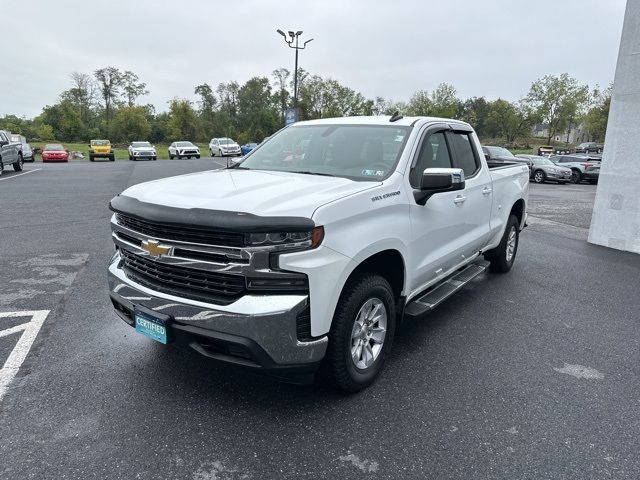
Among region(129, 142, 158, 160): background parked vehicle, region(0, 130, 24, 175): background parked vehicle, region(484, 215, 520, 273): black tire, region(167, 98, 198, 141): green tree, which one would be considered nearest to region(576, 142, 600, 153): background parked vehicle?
region(129, 142, 158, 160): background parked vehicle

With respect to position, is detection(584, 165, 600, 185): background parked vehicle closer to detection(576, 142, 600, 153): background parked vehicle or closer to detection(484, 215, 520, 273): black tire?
detection(484, 215, 520, 273): black tire

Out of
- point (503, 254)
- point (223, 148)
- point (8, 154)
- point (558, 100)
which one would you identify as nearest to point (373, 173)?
point (503, 254)

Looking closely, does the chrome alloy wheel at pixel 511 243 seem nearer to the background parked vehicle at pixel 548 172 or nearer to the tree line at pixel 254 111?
the background parked vehicle at pixel 548 172

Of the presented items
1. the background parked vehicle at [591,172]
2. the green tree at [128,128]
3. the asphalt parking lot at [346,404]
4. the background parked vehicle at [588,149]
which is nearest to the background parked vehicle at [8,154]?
the asphalt parking lot at [346,404]

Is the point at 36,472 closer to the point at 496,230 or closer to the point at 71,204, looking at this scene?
the point at 496,230

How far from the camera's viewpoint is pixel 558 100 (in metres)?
63.1

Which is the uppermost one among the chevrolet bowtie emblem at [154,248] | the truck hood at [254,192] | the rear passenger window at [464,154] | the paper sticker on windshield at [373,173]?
the rear passenger window at [464,154]

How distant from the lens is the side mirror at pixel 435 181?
328cm

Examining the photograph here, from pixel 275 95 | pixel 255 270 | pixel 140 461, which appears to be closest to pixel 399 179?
pixel 255 270

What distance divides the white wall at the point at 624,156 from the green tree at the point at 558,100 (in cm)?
6338

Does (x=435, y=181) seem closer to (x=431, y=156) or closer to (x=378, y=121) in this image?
(x=431, y=156)

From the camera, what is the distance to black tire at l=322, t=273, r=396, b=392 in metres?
2.82

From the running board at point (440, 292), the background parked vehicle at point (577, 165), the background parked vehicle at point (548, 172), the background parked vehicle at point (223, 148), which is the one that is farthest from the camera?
the background parked vehicle at point (223, 148)

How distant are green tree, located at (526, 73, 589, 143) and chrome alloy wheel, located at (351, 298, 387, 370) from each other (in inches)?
2760
